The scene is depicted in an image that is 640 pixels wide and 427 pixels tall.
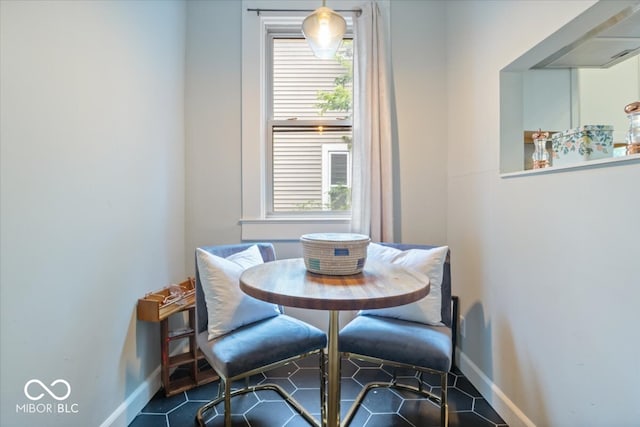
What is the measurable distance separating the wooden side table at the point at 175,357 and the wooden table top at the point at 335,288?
66 centimetres

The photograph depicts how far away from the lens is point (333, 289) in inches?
40.2

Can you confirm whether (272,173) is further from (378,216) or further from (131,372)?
(131,372)

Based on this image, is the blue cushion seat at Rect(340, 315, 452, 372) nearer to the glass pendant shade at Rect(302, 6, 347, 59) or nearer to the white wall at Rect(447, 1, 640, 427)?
the white wall at Rect(447, 1, 640, 427)

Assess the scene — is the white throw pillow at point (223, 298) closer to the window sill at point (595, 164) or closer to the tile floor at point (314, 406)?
the tile floor at point (314, 406)

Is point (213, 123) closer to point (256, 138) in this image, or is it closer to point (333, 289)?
point (256, 138)

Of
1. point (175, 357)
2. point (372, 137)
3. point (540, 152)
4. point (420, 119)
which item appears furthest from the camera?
point (420, 119)

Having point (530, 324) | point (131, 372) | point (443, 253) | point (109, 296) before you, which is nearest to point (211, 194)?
point (109, 296)

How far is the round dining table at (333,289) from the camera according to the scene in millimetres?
931

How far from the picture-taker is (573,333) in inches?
44.4

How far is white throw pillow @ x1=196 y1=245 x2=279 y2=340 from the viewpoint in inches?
56.6

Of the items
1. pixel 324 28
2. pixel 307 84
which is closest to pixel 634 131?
pixel 324 28

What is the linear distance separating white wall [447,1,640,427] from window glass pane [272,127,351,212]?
83 cm

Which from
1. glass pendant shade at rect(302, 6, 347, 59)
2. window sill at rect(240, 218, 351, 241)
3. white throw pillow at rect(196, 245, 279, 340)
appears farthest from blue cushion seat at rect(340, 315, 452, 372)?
glass pendant shade at rect(302, 6, 347, 59)

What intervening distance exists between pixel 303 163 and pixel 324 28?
106 centimetres
